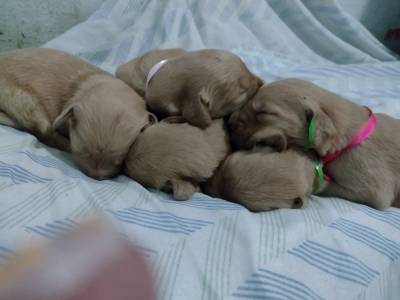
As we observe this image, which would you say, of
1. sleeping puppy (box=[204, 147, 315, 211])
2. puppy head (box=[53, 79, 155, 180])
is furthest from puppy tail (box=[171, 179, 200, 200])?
puppy head (box=[53, 79, 155, 180])

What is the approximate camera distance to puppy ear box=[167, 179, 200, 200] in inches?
67.5

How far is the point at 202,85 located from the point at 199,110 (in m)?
0.18

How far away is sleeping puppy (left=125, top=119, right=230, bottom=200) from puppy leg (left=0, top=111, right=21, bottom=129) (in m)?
0.71

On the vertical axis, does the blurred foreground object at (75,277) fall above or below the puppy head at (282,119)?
above

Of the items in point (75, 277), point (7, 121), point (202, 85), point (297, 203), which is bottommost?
point (7, 121)

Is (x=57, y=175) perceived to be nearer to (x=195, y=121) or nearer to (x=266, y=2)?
(x=195, y=121)

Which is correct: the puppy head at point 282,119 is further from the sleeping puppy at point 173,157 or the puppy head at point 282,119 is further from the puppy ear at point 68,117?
the puppy ear at point 68,117

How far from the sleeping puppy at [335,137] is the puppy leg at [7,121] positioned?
4.01ft

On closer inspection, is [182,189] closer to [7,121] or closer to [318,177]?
[318,177]

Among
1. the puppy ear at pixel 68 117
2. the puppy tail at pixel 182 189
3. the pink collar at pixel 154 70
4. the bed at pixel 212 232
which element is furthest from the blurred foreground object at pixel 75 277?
the pink collar at pixel 154 70

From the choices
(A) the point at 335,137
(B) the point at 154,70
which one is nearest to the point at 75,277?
(A) the point at 335,137

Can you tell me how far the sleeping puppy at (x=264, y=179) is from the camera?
1.75 meters

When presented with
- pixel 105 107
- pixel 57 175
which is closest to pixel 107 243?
pixel 57 175

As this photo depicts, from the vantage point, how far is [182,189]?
1.75 m
